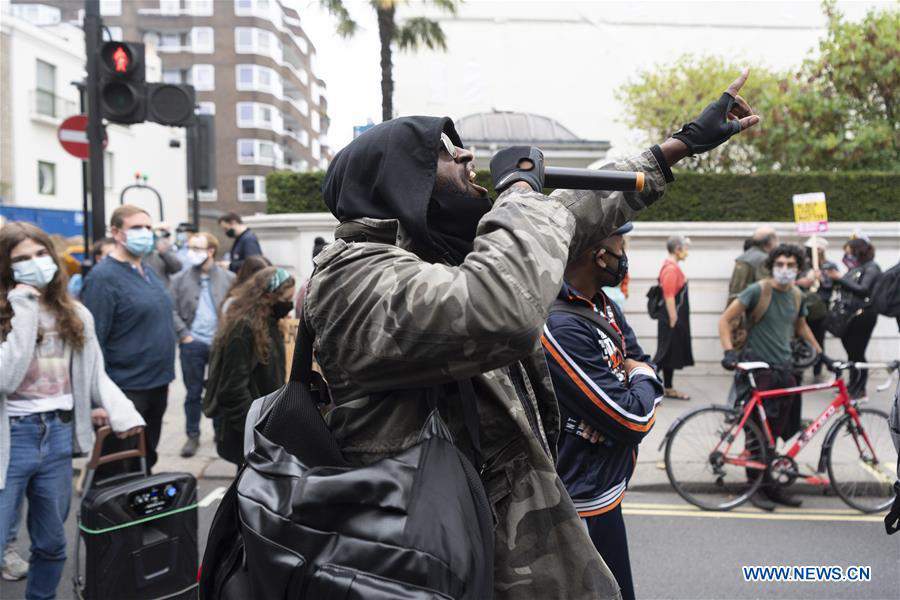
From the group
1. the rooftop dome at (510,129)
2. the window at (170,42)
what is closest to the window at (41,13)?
the window at (170,42)

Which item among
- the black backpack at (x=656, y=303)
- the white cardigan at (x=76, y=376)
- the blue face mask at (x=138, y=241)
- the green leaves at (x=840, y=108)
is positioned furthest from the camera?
the green leaves at (x=840, y=108)

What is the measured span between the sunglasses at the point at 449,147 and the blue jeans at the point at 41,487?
8.98ft

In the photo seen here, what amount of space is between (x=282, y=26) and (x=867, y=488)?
65.4m

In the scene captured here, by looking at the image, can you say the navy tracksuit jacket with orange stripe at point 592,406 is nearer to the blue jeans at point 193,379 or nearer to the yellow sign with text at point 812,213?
the blue jeans at point 193,379

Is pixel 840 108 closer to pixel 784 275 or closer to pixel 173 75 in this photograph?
pixel 784 275

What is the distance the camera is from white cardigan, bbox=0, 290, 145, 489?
10.4ft

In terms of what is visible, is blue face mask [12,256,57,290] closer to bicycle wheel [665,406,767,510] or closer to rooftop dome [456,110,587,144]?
bicycle wheel [665,406,767,510]

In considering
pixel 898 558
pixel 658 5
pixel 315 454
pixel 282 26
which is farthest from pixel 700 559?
pixel 282 26

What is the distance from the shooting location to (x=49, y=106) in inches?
1094

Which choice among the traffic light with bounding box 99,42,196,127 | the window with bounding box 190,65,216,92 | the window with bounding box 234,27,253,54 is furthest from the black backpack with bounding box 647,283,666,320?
the window with bounding box 234,27,253,54

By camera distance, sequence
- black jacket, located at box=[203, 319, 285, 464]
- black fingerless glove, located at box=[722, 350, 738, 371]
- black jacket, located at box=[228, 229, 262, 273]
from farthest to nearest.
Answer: black jacket, located at box=[228, 229, 262, 273] < black fingerless glove, located at box=[722, 350, 738, 371] < black jacket, located at box=[203, 319, 285, 464]

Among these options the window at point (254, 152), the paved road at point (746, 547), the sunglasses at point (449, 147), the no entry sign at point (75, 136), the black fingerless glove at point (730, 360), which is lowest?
the paved road at point (746, 547)

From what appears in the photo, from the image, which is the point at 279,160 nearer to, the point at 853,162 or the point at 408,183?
the point at 853,162

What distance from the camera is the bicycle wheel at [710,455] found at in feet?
17.7
